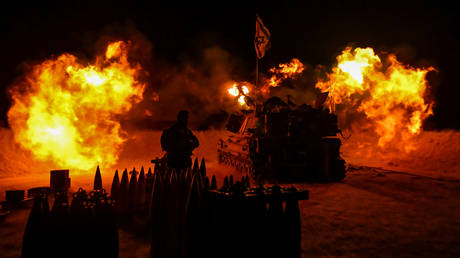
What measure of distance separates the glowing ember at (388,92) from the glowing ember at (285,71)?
488 cm

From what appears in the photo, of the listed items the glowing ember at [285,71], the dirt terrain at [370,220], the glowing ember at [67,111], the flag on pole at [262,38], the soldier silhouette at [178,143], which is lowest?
the dirt terrain at [370,220]

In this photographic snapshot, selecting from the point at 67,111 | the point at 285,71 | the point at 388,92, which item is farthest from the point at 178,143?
the point at 285,71

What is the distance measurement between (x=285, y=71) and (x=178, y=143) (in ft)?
70.5

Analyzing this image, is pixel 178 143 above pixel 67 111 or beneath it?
beneath

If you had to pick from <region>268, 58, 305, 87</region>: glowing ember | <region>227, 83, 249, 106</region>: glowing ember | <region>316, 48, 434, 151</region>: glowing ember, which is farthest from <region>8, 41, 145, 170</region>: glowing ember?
<region>268, 58, 305, 87</region>: glowing ember

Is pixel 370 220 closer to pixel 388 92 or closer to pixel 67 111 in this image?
pixel 67 111

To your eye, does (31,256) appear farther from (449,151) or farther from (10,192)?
(449,151)

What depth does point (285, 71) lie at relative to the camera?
82.5ft

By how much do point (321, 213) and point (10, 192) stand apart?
7.46 metres

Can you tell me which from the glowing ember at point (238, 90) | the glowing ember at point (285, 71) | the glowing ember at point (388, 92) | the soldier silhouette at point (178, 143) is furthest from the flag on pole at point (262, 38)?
the glowing ember at point (285, 71)

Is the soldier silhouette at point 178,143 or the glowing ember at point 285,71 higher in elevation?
the glowing ember at point 285,71

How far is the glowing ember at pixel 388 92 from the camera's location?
17.9m

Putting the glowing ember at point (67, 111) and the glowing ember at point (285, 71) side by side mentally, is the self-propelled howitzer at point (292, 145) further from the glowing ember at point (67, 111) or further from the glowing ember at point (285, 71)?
the glowing ember at point (285, 71)

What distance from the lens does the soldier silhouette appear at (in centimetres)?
545
